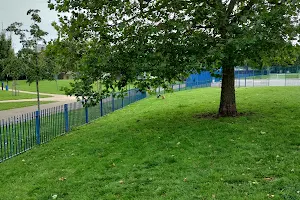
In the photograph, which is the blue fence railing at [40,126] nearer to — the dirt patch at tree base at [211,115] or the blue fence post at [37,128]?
the blue fence post at [37,128]

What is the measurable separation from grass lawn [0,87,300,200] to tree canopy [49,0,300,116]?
161cm

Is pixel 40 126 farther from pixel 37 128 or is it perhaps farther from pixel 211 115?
pixel 211 115

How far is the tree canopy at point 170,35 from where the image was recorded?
25.8ft

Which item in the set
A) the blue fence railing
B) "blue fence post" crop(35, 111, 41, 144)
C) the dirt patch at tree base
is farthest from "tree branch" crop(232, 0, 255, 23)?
"blue fence post" crop(35, 111, 41, 144)

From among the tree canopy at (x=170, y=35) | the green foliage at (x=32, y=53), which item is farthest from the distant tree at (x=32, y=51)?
the tree canopy at (x=170, y=35)

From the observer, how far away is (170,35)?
8516 mm

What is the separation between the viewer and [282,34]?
27.8 feet

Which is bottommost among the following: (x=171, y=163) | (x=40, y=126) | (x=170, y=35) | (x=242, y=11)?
(x=171, y=163)

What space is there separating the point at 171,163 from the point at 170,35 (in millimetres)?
3313

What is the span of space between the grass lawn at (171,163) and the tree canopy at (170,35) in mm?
1610

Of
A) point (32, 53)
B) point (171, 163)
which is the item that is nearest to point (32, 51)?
point (32, 53)

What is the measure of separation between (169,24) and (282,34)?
2.77 meters

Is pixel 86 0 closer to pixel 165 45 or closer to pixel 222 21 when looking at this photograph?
pixel 165 45

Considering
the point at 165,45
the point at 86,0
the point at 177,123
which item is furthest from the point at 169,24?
the point at 177,123
